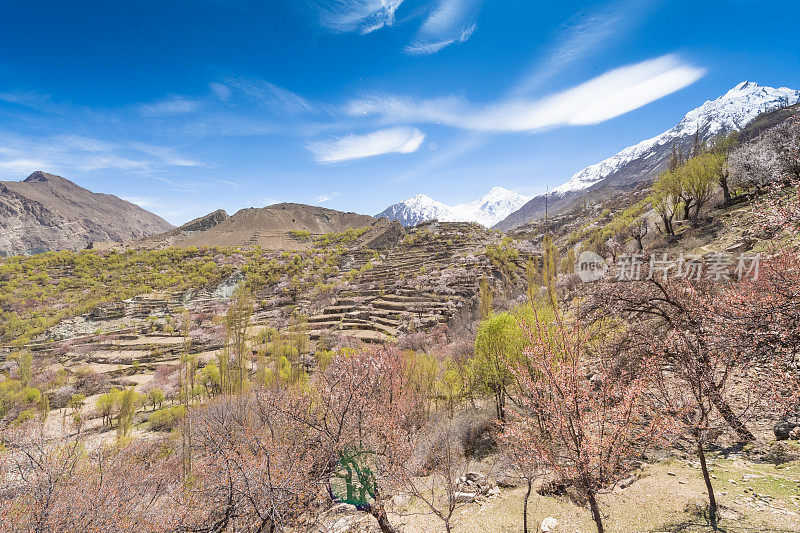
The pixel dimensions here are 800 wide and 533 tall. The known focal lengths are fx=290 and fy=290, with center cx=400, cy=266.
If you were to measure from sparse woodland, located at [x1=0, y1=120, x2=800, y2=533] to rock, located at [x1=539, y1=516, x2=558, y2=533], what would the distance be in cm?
51

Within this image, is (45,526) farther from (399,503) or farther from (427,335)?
(427,335)

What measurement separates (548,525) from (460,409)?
1316 centimetres

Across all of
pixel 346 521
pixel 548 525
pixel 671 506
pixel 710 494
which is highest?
pixel 710 494

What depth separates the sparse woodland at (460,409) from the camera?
19.5 feet

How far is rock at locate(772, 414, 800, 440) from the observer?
28.5ft

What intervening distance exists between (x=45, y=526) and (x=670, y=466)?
17.5 meters

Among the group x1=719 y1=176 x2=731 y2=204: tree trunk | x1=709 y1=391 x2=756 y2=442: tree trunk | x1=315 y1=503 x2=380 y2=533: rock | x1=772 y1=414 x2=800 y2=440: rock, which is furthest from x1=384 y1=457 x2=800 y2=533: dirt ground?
x1=719 y1=176 x2=731 y2=204: tree trunk

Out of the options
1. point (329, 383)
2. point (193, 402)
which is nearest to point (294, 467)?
point (329, 383)

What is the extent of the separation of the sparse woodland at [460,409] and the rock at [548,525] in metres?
0.51

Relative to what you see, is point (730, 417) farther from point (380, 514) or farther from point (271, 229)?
point (271, 229)

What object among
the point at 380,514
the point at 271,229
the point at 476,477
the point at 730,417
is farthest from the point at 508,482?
the point at 271,229

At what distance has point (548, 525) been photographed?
28.2ft

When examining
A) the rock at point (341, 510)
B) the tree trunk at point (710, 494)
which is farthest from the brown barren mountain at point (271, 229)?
the tree trunk at point (710, 494)

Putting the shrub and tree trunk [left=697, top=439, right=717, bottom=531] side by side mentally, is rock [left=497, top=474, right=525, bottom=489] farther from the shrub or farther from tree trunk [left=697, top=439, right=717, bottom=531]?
the shrub
